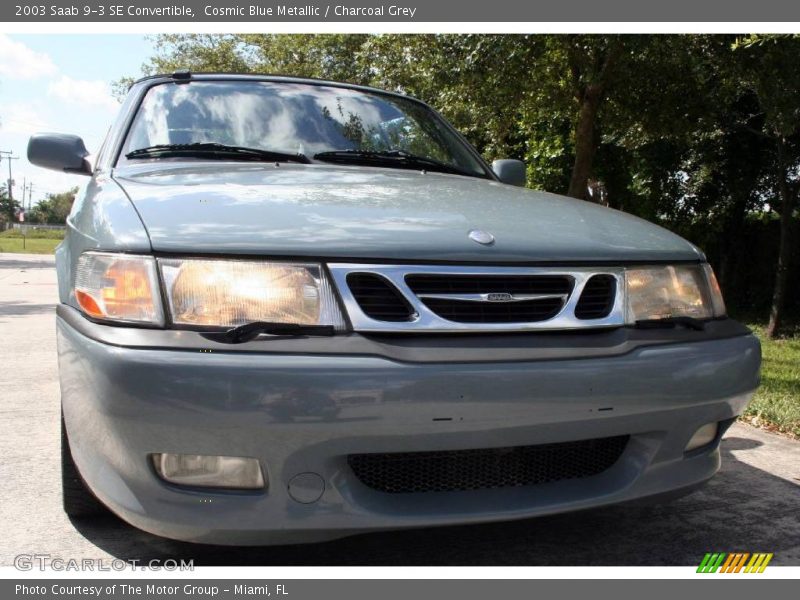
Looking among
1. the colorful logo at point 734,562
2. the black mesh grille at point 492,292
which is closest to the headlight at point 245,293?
the black mesh grille at point 492,292

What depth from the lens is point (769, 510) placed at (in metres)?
2.97

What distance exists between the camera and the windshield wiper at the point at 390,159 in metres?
3.22

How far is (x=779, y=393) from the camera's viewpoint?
18.2 feet

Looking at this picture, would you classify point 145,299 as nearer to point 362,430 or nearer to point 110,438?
point 110,438

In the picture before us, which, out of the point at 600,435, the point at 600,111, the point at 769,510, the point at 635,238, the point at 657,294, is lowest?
the point at 769,510

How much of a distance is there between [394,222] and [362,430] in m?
0.61

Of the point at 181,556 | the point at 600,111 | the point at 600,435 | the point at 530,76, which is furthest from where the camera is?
the point at 600,111

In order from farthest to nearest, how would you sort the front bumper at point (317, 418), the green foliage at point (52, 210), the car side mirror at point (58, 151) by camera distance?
the green foliage at point (52, 210) < the car side mirror at point (58, 151) < the front bumper at point (317, 418)

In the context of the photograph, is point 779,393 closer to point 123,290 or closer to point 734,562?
point 734,562

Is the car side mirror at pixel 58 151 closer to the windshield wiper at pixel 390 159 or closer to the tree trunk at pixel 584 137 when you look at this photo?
the windshield wiper at pixel 390 159

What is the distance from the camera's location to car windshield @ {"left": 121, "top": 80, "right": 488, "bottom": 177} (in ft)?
10.4

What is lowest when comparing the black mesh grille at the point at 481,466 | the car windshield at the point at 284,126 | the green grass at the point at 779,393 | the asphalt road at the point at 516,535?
the green grass at the point at 779,393
